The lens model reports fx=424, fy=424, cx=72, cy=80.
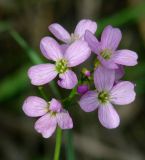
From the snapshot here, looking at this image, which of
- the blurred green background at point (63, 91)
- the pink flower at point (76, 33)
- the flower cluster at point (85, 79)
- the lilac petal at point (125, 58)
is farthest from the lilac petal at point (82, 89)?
the blurred green background at point (63, 91)

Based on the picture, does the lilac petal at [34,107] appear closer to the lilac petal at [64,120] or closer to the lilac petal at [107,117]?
the lilac petal at [64,120]

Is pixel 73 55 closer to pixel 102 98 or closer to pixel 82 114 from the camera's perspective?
pixel 102 98

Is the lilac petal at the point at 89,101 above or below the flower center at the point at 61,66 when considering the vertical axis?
below

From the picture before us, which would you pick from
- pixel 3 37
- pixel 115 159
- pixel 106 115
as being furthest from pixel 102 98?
pixel 3 37

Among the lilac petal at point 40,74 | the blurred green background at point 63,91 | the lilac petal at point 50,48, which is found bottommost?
the blurred green background at point 63,91

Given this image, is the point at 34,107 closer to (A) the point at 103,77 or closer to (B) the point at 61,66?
(B) the point at 61,66

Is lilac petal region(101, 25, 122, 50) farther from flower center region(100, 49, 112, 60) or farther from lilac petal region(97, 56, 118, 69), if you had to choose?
lilac petal region(97, 56, 118, 69)

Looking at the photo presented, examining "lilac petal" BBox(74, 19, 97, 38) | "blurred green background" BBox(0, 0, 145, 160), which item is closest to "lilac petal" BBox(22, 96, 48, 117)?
"lilac petal" BBox(74, 19, 97, 38)
